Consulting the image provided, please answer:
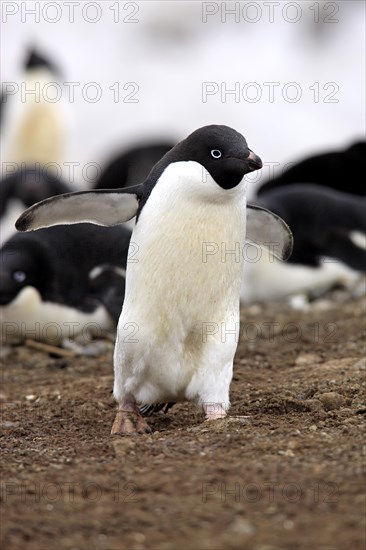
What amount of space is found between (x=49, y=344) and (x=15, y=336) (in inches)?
7.9

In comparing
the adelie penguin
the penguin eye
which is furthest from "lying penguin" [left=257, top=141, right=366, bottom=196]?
the adelie penguin

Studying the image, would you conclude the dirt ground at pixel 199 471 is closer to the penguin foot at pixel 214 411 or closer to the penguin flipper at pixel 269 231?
the penguin foot at pixel 214 411

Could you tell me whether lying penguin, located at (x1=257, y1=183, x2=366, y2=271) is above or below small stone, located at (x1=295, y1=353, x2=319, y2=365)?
above

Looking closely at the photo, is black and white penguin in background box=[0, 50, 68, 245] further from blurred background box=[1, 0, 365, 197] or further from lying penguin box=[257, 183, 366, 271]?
lying penguin box=[257, 183, 366, 271]

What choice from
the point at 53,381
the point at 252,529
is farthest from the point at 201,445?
the point at 53,381

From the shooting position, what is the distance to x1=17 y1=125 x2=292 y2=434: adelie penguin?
3.92m

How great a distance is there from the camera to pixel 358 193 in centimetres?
881

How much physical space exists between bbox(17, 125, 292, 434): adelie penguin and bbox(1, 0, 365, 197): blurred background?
7850 mm

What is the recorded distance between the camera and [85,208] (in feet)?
13.8

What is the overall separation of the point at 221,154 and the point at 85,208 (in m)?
0.61

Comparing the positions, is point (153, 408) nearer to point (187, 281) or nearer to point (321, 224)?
point (187, 281)

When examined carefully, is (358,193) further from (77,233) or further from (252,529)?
(252,529)

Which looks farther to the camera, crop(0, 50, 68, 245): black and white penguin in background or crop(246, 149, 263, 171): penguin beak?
crop(0, 50, 68, 245): black and white penguin in background

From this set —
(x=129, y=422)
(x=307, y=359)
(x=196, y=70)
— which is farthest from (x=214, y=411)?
(x=196, y=70)
